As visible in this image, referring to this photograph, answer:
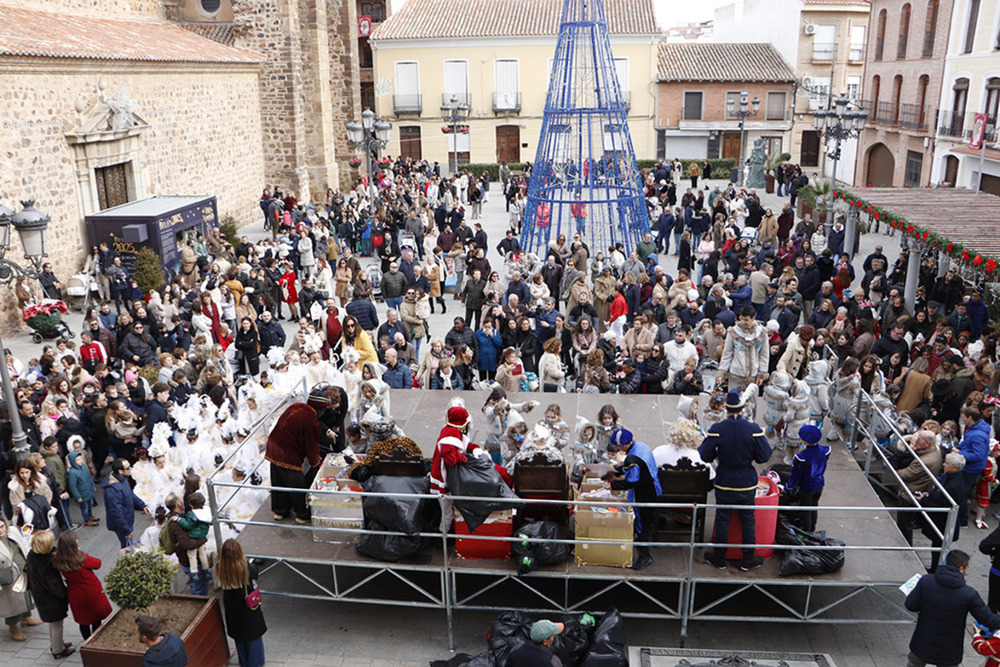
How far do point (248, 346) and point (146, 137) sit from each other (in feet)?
34.9

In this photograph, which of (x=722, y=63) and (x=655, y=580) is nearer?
(x=655, y=580)

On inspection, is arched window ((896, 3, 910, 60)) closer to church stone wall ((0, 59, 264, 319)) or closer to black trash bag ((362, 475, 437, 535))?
church stone wall ((0, 59, 264, 319))

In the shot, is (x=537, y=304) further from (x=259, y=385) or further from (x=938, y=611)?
(x=938, y=611)

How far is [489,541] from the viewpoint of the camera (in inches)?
277

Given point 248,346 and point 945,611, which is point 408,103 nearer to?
point 248,346

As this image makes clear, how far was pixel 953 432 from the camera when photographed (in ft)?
28.3

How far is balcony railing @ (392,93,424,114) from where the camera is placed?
132 ft

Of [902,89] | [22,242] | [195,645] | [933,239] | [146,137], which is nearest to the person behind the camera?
[195,645]

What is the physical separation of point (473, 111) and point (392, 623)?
35.5 m

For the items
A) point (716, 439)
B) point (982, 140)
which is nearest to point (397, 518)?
point (716, 439)

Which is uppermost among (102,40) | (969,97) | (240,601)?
(102,40)

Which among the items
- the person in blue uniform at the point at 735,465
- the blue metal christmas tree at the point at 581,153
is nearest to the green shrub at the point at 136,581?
the person in blue uniform at the point at 735,465

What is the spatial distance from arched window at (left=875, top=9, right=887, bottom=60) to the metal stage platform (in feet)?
92.8

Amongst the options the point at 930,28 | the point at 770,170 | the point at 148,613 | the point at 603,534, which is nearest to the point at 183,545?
the point at 148,613
